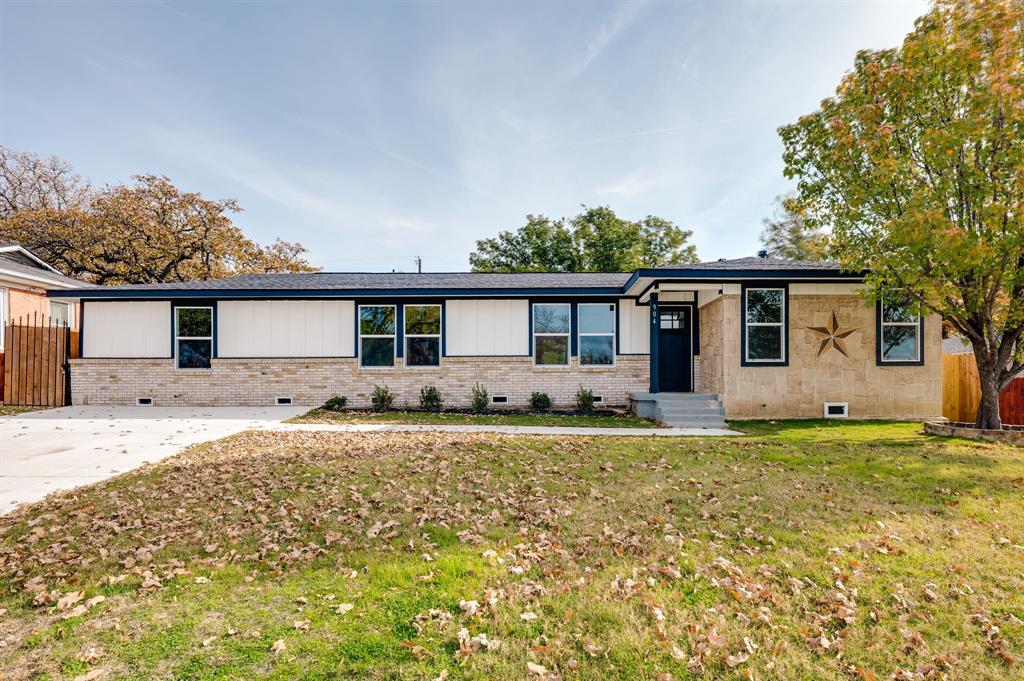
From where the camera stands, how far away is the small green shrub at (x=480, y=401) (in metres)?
11.8

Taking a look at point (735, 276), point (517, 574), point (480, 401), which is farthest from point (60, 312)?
point (735, 276)

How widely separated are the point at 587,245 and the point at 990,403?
68.8 feet

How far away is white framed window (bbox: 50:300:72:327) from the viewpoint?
1512 centimetres

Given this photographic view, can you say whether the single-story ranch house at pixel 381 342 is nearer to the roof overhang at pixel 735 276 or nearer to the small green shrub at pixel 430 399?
the small green shrub at pixel 430 399

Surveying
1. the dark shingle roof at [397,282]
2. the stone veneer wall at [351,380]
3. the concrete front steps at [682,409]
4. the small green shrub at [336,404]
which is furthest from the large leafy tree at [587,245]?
the small green shrub at [336,404]

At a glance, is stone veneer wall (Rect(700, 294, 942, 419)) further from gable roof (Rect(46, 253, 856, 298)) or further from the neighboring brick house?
the neighboring brick house

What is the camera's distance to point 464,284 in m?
12.9

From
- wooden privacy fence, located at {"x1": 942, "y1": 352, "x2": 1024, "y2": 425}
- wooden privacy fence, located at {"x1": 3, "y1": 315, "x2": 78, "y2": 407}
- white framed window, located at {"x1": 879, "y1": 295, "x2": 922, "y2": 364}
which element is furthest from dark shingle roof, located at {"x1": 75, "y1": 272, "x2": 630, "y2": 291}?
wooden privacy fence, located at {"x1": 942, "y1": 352, "x2": 1024, "y2": 425}

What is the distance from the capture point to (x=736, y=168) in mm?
15773

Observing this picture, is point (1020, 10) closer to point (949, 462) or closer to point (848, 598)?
point (949, 462)

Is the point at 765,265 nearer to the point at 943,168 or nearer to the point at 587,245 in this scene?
the point at 943,168

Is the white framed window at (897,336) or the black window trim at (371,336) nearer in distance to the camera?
the white framed window at (897,336)

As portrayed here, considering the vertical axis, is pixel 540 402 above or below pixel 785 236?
below

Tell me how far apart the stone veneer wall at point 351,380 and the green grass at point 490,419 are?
917 millimetres
